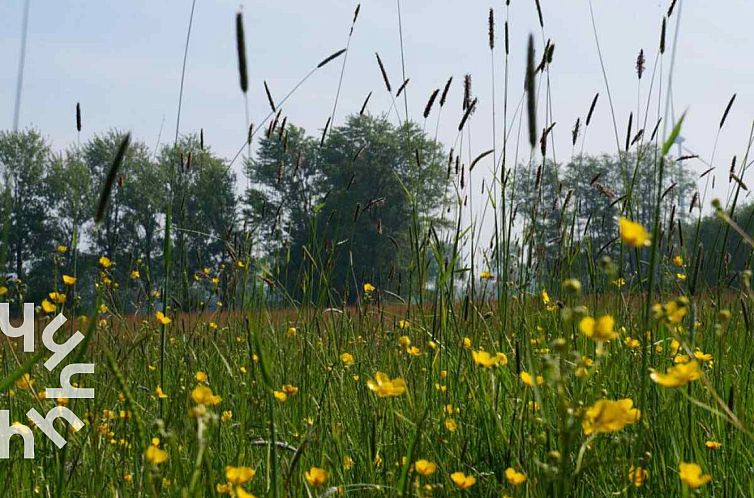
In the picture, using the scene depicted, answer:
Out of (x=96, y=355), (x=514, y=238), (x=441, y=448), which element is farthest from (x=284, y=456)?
(x=96, y=355)

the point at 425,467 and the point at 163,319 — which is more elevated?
the point at 163,319

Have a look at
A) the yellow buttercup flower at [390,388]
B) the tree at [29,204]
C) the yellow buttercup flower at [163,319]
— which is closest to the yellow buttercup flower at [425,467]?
the yellow buttercup flower at [390,388]

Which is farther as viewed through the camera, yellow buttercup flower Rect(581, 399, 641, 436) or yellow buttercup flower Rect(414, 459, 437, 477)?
yellow buttercup flower Rect(414, 459, 437, 477)

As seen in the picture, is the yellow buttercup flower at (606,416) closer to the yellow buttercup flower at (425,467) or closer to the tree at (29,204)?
the yellow buttercup flower at (425,467)

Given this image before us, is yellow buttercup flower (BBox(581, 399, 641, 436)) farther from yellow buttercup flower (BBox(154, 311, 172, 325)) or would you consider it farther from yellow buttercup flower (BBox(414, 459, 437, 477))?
yellow buttercup flower (BBox(154, 311, 172, 325))

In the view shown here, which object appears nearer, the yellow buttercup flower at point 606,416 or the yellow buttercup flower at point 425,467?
the yellow buttercup flower at point 606,416

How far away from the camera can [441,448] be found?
1.86 metres

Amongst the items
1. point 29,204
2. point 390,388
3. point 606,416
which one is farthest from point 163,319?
point 29,204

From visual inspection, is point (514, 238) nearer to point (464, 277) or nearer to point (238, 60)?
point (464, 277)

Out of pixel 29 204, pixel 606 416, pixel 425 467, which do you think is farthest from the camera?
pixel 29 204

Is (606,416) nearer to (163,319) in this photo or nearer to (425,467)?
(425,467)

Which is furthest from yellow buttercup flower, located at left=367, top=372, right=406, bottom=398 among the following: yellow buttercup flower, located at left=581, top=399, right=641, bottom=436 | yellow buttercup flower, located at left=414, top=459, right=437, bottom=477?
yellow buttercup flower, located at left=581, top=399, right=641, bottom=436

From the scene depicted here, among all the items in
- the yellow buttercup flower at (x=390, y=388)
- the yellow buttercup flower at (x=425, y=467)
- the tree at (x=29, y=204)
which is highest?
the tree at (x=29, y=204)

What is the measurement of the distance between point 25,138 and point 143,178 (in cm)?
614
